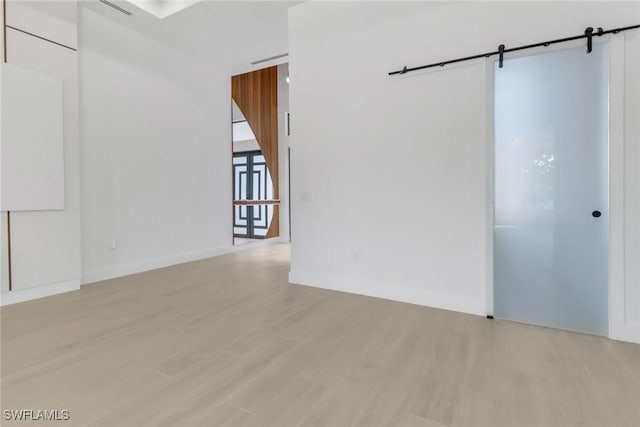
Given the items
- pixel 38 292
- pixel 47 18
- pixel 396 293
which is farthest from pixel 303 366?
pixel 47 18

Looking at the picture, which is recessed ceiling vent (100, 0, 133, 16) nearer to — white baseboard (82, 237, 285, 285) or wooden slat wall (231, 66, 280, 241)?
wooden slat wall (231, 66, 280, 241)

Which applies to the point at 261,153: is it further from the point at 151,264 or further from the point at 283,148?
the point at 151,264

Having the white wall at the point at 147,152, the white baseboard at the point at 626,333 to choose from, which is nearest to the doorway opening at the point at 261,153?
the white wall at the point at 147,152

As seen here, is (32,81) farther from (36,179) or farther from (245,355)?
(245,355)

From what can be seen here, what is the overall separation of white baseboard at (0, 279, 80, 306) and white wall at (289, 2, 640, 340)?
101 inches

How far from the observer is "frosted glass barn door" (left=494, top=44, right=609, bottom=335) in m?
2.46

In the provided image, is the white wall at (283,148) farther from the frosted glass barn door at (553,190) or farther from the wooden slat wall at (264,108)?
the frosted glass barn door at (553,190)

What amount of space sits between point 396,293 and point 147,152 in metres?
4.07

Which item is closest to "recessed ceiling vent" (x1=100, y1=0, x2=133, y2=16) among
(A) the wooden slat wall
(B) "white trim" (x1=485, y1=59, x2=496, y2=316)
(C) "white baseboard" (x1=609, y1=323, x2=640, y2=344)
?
(A) the wooden slat wall

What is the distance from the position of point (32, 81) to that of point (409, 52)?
12.7 ft

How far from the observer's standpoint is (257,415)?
1.55 meters

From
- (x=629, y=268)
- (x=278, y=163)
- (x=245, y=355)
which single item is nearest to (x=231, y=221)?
(x=278, y=163)

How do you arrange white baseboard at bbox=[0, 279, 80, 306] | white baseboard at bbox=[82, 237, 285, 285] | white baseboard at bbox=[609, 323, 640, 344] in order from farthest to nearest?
white baseboard at bbox=[82, 237, 285, 285] < white baseboard at bbox=[0, 279, 80, 306] < white baseboard at bbox=[609, 323, 640, 344]

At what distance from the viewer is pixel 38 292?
3348 millimetres
